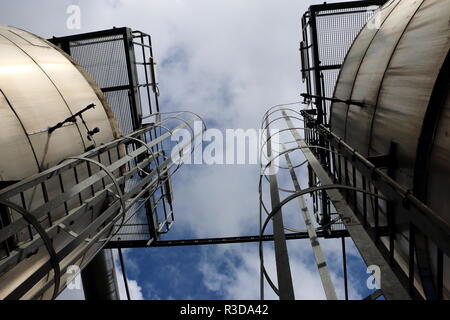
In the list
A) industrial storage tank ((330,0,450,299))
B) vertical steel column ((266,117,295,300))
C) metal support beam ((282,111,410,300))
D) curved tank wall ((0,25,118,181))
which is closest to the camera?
vertical steel column ((266,117,295,300))

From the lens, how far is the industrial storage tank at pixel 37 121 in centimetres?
511

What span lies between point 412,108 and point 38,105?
5776 millimetres

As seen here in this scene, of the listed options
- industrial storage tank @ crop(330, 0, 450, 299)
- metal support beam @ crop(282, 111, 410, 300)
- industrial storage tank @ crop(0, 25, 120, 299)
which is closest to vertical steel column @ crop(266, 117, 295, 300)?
metal support beam @ crop(282, 111, 410, 300)

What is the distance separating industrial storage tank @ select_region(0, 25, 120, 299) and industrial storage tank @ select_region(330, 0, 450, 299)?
14.5ft

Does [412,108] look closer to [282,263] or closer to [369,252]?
[369,252]

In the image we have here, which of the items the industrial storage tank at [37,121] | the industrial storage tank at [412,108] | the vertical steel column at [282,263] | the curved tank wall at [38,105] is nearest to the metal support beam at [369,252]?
the industrial storage tank at [412,108]

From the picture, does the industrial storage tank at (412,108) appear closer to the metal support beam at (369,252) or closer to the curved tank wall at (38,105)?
the metal support beam at (369,252)

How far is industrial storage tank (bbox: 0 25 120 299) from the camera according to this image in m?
5.11

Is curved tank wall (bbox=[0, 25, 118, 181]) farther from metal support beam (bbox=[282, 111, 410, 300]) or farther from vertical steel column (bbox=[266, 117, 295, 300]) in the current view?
metal support beam (bbox=[282, 111, 410, 300])

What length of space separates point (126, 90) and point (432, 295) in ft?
36.5

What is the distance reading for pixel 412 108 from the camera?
425cm

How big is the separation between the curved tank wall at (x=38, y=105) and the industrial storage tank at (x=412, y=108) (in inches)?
207

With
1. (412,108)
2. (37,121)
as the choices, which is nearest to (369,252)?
(412,108)
